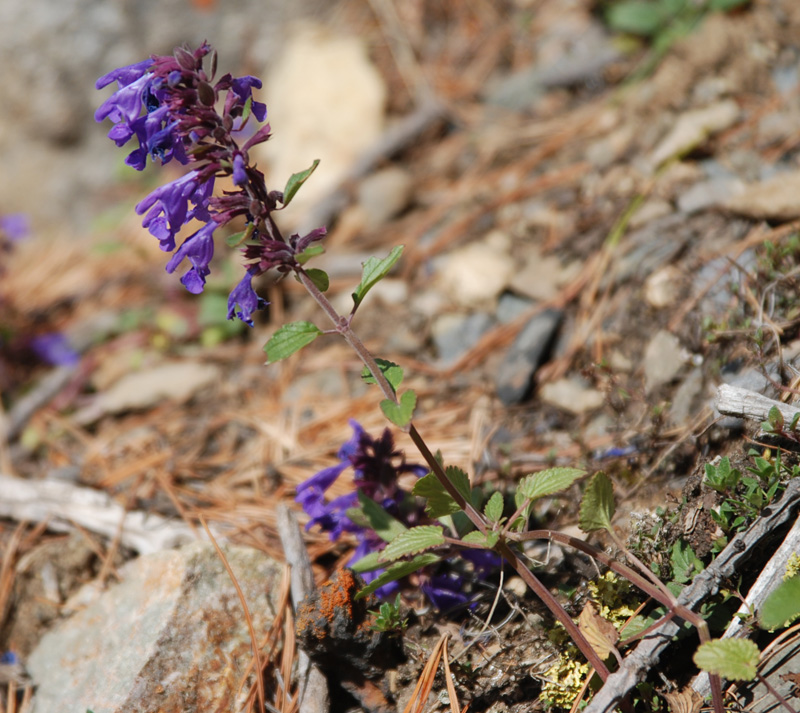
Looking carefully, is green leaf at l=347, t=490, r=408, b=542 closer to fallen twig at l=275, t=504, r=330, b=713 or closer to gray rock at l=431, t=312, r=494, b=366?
fallen twig at l=275, t=504, r=330, b=713

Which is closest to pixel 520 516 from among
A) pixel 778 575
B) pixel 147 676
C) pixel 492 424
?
pixel 778 575

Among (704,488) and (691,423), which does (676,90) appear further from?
(704,488)

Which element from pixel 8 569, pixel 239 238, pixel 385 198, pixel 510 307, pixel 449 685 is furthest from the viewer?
pixel 385 198

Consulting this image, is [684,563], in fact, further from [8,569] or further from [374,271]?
[8,569]

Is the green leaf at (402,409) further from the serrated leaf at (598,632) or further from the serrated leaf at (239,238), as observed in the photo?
the serrated leaf at (598,632)

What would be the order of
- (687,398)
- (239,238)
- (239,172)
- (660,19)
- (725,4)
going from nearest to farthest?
(239,172), (239,238), (687,398), (725,4), (660,19)

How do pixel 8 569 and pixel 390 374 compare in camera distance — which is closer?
pixel 390 374

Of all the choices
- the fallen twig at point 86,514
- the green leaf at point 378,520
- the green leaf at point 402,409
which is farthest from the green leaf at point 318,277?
the fallen twig at point 86,514

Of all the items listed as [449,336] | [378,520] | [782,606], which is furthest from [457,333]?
[782,606]
